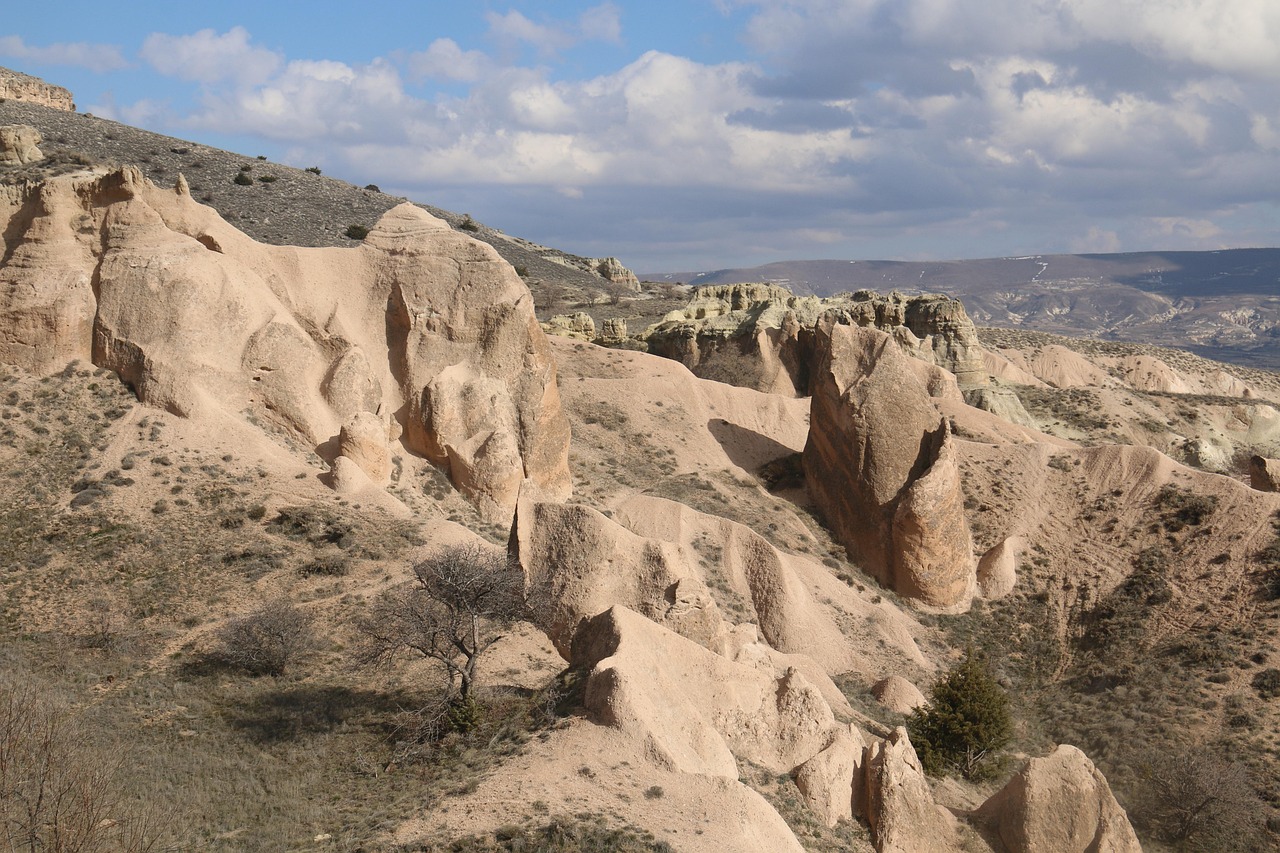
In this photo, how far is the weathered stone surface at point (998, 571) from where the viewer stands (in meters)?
32.1

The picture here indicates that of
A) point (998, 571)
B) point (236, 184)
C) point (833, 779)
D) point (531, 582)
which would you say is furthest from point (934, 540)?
point (236, 184)

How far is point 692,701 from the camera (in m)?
16.9

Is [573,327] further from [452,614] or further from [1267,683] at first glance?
[452,614]

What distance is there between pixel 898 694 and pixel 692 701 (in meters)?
9.85

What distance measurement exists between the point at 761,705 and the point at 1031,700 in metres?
13.7

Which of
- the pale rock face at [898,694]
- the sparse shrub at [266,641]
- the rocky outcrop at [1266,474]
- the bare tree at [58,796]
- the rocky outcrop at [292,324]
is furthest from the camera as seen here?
the rocky outcrop at [1266,474]

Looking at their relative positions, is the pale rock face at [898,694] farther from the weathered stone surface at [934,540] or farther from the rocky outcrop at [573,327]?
the rocky outcrop at [573,327]

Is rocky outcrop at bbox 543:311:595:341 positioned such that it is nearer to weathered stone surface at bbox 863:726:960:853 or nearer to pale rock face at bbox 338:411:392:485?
pale rock face at bbox 338:411:392:485

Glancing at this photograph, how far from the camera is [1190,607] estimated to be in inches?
1150

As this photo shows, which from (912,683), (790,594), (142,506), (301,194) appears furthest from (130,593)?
(301,194)

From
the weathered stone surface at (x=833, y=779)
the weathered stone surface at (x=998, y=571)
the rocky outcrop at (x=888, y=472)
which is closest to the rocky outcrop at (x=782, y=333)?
the rocky outcrop at (x=888, y=472)

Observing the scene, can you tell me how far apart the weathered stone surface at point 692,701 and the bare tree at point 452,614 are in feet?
5.67

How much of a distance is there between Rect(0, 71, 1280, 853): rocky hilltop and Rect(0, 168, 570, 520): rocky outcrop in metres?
0.10

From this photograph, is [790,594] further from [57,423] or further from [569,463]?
[57,423]
